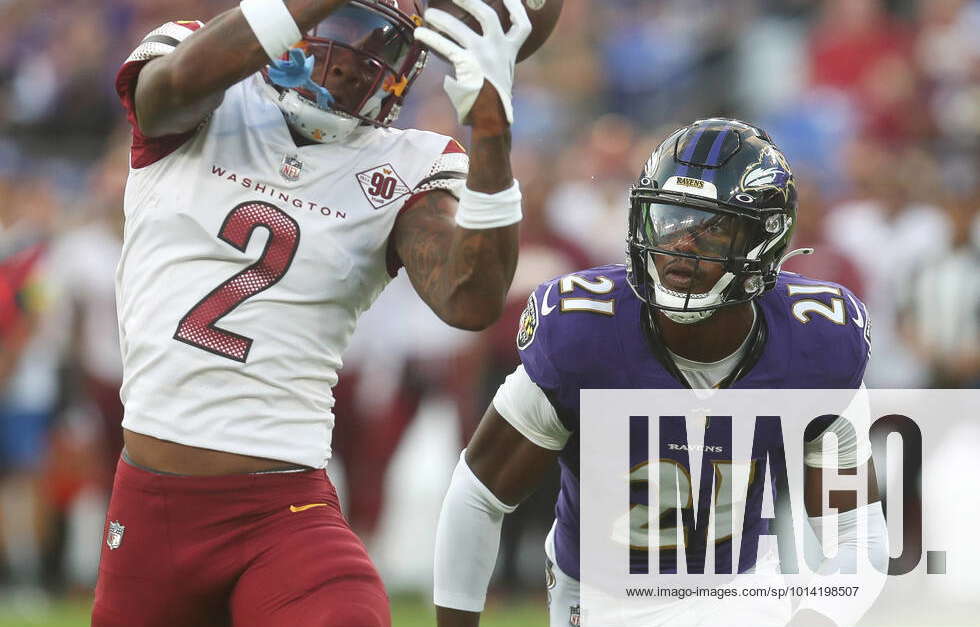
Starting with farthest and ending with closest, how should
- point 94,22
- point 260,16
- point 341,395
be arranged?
point 94,22, point 341,395, point 260,16

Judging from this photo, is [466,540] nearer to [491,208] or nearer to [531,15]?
[491,208]

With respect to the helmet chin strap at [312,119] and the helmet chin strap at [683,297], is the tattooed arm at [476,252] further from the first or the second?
the helmet chin strap at [683,297]

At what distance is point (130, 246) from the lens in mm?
3453

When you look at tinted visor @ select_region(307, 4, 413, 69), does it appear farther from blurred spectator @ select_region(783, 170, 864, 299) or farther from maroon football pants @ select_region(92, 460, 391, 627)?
blurred spectator @ select_region(783, 170, 864, 299)

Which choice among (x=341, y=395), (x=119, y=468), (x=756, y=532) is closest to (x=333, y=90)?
(x=119, y=468)

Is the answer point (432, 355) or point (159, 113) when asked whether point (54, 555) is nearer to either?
point (432, 355)

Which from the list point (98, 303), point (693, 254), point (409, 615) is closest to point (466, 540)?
point (693, 254)

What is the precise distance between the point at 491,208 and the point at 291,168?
2.30 ft

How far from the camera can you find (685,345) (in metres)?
3.57

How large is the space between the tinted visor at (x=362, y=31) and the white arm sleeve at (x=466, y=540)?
41.4 inches

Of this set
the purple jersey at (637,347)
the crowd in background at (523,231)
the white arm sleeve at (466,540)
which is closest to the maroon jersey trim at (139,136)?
the purple jersey at (637,347)

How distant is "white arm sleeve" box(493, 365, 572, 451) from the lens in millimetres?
3508

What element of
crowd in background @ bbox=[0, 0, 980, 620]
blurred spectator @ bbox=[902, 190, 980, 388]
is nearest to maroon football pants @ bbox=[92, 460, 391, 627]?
crowd in background @ bbox=[0, 0, 980, 620]

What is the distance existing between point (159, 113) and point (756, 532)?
1.84m
